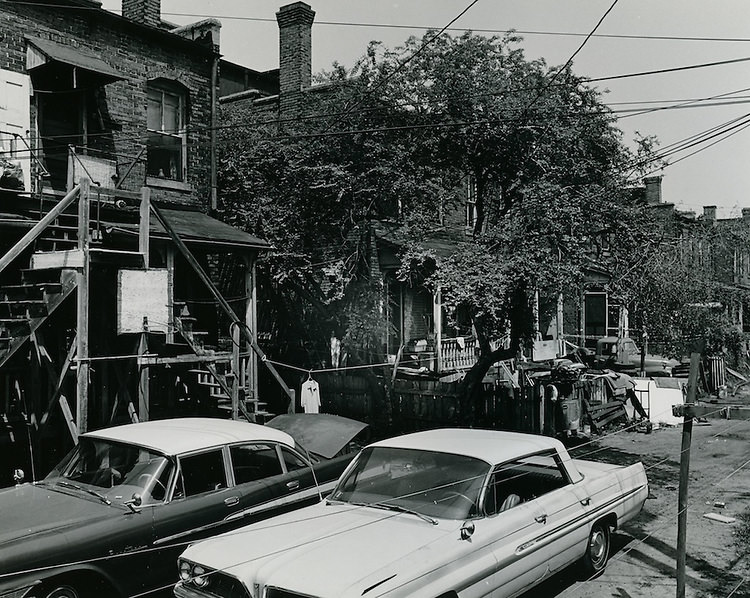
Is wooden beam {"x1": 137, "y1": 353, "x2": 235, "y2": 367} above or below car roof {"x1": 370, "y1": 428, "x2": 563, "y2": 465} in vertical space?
above

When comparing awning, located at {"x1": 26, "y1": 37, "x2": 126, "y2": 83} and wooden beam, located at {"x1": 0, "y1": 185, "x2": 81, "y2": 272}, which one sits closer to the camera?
wooden beam, located at {"x1": 0, "y1": 185, "x2": 81, "y2": 272}

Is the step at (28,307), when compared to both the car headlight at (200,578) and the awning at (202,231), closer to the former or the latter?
the awning at (202,231)

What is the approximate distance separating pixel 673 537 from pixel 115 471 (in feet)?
21.8

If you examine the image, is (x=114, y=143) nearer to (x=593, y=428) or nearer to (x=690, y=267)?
(x=593, y=428)

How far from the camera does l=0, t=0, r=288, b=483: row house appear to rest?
1007 centimetres

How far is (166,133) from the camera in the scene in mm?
15750

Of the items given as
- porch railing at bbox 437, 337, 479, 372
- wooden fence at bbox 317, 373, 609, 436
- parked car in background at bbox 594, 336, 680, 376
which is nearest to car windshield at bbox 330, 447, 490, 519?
wooden fence at bbox 317, 373, 609, 436

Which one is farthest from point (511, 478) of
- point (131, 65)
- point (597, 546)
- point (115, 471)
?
point (131, 65)

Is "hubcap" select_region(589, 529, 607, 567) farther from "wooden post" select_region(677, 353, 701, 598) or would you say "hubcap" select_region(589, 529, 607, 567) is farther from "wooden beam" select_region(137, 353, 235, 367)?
"wooden beam" select_region(137, 353, 235, 367)

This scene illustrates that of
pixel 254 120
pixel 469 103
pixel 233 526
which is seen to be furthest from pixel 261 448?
pixel 254 120

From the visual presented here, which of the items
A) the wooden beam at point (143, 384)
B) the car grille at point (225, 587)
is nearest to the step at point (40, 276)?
the wooden beam at point (143, 384)

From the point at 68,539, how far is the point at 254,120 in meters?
16.1

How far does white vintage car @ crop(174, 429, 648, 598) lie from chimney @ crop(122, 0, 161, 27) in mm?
13542

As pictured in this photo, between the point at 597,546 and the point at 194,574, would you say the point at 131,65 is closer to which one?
the point at 194,574
